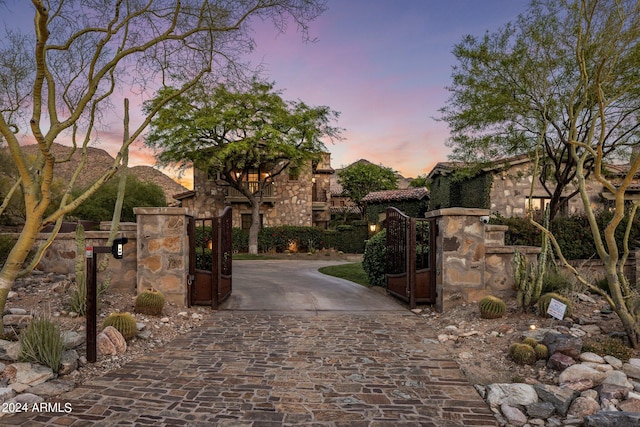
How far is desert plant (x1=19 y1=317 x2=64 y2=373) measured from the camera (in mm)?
3881

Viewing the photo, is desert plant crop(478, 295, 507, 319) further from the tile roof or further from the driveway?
the tile roof

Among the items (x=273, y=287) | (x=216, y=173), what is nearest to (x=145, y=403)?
(x=273, y=287)

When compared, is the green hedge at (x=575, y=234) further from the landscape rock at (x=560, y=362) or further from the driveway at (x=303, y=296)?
the landscape rock at (x=560, y=362)

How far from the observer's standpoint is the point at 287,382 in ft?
12.8

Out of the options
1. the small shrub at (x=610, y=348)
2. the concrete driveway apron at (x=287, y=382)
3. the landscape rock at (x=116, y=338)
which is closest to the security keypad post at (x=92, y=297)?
A: the landscape rock at (x=116, y=338)

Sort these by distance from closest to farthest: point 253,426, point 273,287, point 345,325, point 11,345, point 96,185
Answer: point 253,426 → point 11,345 → point 96,185 → point 345,325 → point 273,287

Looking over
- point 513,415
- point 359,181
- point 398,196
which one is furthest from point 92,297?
point 359,181

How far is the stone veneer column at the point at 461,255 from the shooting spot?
267 inches

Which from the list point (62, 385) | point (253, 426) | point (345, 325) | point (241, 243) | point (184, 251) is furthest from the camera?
point (241, 243)

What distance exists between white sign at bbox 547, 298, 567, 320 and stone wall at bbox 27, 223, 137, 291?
6865 mm

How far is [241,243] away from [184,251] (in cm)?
1579

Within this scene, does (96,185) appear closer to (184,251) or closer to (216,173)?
(184,251)

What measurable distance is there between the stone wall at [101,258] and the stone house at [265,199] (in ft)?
51.5

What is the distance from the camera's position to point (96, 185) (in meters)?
5.27
